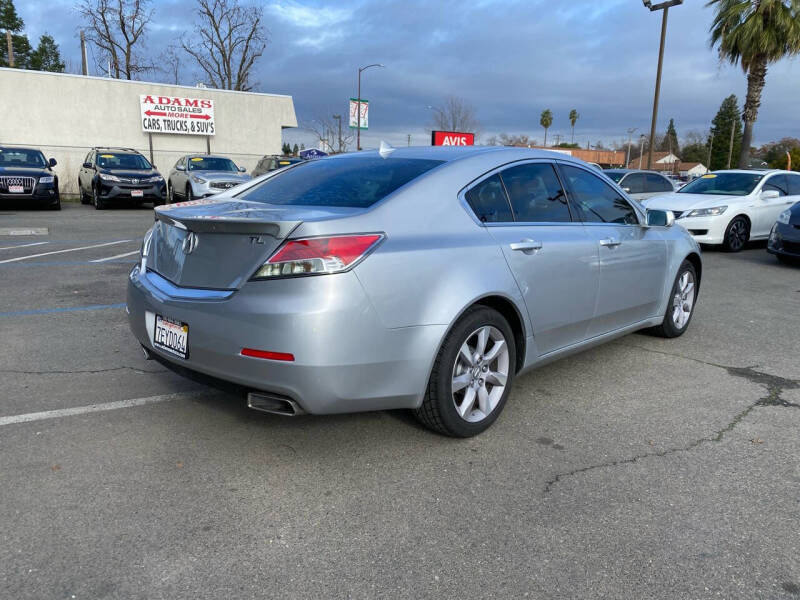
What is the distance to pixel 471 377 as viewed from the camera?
3.35m

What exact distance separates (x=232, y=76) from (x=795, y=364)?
4661 centimetres

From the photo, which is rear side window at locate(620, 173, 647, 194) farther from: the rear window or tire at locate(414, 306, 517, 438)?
tire at locate(414, 306, 517, 438)

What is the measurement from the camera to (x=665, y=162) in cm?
11294

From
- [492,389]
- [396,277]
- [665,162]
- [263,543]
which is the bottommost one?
[263,543]

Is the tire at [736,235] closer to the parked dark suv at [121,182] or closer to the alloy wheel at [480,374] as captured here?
the alloy wheel at [480,374]

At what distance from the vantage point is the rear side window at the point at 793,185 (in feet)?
42.0

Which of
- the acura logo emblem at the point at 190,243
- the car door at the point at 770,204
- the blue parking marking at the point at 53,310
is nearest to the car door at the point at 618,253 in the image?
the acura logo emblem at the point at 190,243

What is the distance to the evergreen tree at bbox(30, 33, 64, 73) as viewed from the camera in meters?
72.4

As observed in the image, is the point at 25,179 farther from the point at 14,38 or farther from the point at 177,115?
the point at 14,38

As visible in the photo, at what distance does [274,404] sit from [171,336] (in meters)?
0.71

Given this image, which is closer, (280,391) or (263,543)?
(263,543)

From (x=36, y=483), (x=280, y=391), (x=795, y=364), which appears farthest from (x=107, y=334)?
(x=795, y=364)

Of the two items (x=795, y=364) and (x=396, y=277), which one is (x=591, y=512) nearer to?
(x=396, y=277)

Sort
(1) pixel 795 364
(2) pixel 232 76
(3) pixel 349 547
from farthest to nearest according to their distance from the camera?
(2) pixel 232 76 < (1) pixel 795 364 < (3) pixel 349 547
